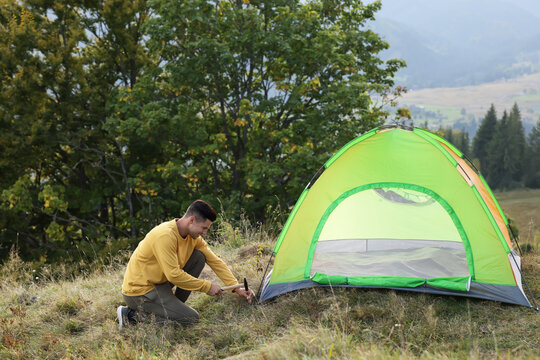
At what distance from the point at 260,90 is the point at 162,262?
9915 millimetres

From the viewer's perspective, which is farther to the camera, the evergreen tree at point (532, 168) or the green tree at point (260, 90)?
the evergreen tree at point (532, 168)

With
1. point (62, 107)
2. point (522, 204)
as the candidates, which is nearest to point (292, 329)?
point (62, 107)

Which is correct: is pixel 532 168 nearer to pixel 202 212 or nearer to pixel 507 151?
pixel 507 151

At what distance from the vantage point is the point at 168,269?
4312mm

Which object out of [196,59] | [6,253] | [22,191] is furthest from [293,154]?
[6,253]

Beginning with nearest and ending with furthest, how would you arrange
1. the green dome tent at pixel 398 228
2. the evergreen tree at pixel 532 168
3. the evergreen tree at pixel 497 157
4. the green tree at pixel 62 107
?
the green dome tent at pixel 398 228 < the green tree at pixel 62 107 < the evergreen tree at pixel 497 157 < the evergreen tree at pixel 532 168

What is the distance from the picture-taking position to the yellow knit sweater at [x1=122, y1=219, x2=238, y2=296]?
4.32m

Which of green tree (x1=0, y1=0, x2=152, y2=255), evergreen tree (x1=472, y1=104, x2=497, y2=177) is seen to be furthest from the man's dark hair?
evergreen tree (x1=472, y1=104, x2=497, y2=177)

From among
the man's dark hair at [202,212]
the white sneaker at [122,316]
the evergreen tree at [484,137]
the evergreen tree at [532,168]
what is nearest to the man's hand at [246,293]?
the man's dark hair at [202,212]

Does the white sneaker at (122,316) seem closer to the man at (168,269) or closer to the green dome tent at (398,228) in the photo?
the man at (168,269)

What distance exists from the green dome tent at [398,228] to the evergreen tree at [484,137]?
241 feet

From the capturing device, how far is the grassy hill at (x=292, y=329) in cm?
344

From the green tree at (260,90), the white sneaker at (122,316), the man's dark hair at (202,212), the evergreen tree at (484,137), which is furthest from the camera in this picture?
the evergreen tree at (484,137)

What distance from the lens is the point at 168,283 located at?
15.2 feet
